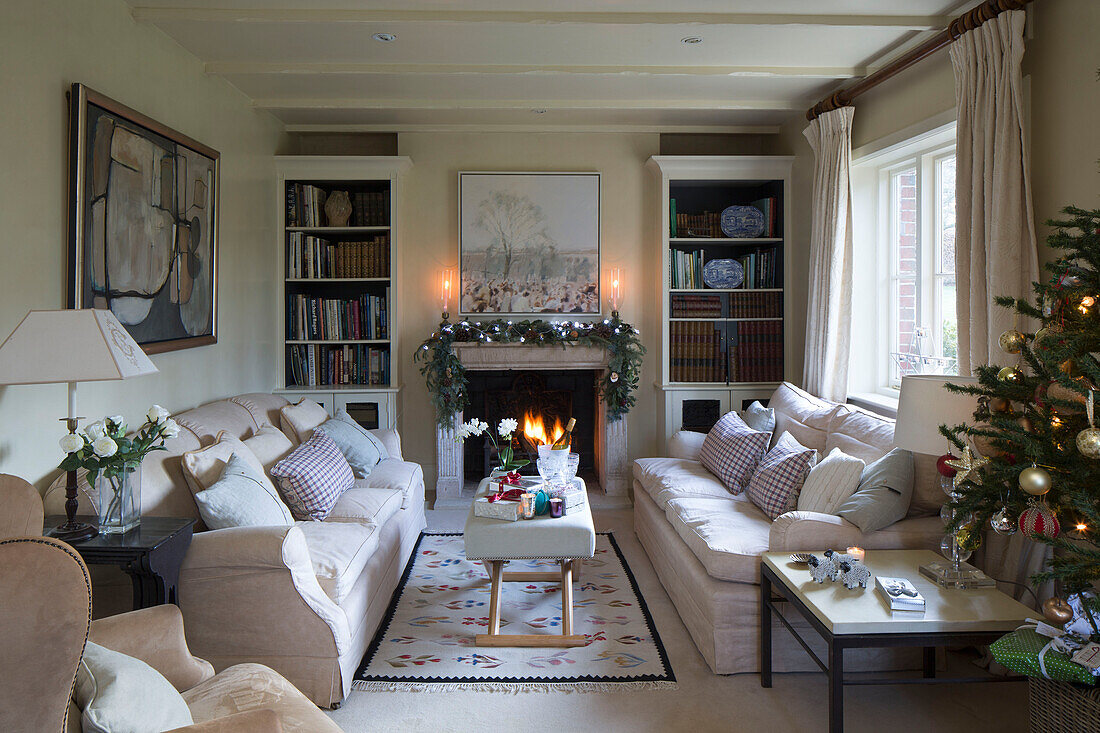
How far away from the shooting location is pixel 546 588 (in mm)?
3957

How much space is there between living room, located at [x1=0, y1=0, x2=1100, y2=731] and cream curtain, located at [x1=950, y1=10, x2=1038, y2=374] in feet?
0.05

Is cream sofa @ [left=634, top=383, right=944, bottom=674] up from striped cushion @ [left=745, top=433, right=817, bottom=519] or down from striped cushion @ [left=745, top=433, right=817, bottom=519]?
down

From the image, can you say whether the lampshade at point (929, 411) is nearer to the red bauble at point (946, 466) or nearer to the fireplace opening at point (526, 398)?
the red bauble at point (946, 466)

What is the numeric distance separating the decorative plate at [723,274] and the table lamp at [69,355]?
409 centimetres

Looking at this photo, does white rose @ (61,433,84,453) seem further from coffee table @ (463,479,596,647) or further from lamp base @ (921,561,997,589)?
lamp base @ (921,561,997,589)

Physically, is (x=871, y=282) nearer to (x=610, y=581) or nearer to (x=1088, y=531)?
(x=610, y=581)

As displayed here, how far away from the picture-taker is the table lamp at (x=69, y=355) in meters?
2.41

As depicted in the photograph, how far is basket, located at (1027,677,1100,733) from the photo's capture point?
201cm

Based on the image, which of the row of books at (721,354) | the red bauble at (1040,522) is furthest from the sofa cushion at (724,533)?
the row of books at (721,354)

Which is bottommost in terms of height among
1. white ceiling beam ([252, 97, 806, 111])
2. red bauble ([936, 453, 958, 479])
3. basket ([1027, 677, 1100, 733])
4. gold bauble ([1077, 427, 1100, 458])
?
basket ([1027, 677, 1100, 733])

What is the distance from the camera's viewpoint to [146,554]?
95.2 inches

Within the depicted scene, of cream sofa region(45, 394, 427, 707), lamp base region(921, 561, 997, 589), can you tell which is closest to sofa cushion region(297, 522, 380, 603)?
cream sofa region(45, 394, 427, 707)

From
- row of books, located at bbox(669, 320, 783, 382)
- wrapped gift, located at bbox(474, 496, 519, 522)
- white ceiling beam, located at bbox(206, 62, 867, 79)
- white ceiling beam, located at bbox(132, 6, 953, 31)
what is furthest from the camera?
row of books, located at bbox(669, 320, 783, 382)

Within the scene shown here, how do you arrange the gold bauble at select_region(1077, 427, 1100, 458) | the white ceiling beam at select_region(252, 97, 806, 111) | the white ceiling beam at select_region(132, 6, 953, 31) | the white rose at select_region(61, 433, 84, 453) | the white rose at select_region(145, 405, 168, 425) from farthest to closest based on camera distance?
the white ceiling beam at select_region(252, 97, 806, 111), the white ceiling beam at select_region(132, 6, 953, 31), the white rose at select_region(145, 405, 168, 425), the white rose at select_region(61, 433, 84, 453), the gold bauble at select_region(1077, 427, 1100, 458)
